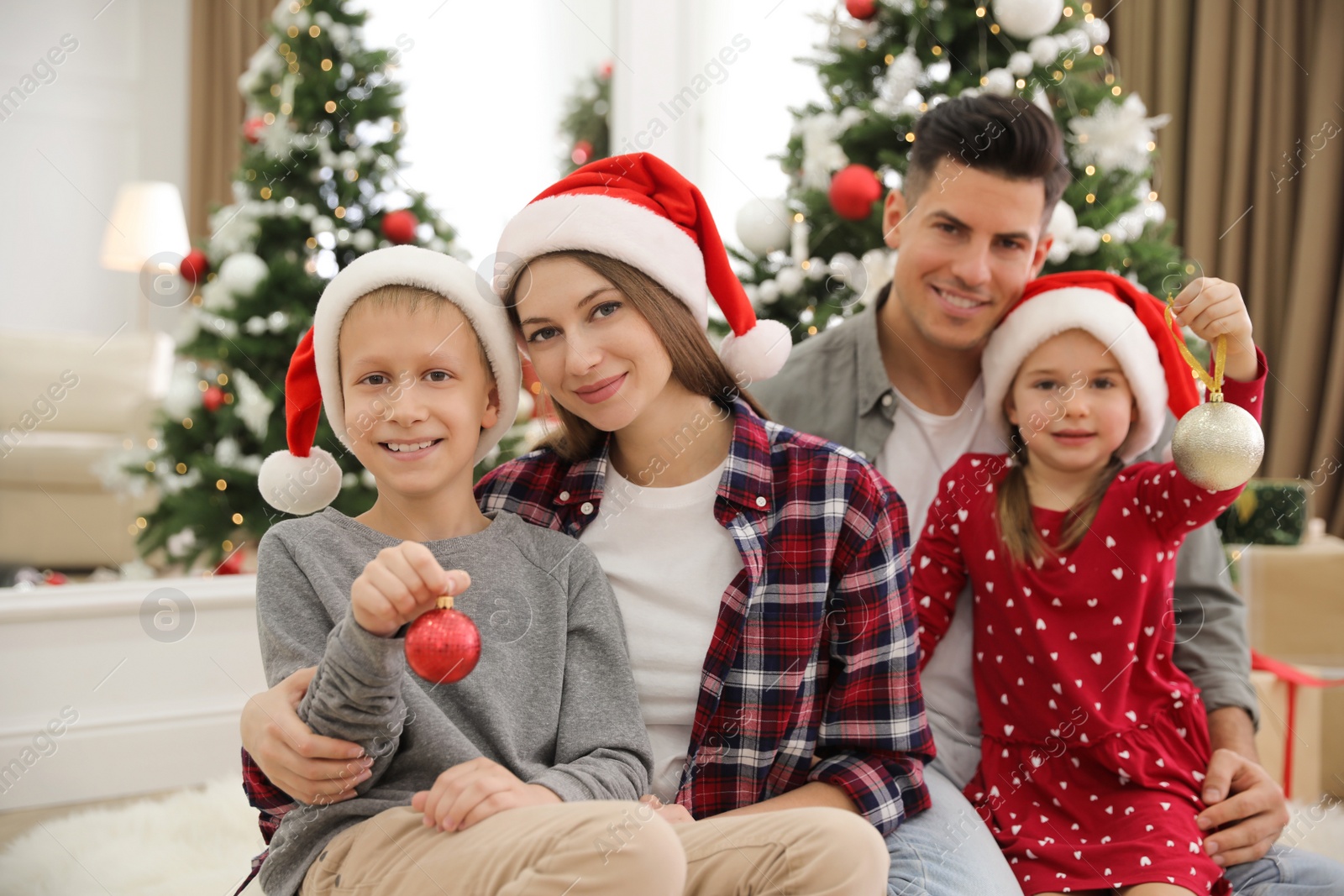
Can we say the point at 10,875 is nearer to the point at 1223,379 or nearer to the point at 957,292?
the point at 957,292

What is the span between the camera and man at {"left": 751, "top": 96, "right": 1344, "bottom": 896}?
4.63ft

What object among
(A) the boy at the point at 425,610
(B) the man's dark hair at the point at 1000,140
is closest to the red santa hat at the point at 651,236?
(A) the boy at the point at 425,610

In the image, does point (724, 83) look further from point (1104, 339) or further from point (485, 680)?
point (485, 680)

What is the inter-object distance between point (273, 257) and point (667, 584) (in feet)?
6.78

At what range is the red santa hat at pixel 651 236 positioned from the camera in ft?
4.18

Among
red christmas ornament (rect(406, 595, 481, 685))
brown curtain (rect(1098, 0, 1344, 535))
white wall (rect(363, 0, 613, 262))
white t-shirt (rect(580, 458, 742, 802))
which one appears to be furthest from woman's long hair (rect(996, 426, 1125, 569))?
brown curtain (rect(1098, 0, 1344, 535))

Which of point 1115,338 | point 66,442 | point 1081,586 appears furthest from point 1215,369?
point 66,442

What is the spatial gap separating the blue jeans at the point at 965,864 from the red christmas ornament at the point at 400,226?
2108 millimetres

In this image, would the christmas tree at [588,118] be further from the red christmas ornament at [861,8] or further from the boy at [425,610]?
Answer: the boy at [425,610]

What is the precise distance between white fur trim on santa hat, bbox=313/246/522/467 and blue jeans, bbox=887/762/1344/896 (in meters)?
0.73

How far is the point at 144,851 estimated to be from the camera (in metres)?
2.01

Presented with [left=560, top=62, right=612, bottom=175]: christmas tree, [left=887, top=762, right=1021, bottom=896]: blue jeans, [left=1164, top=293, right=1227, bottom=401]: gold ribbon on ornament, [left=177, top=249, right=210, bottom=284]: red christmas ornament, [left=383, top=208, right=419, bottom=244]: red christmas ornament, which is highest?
[left=560, top=62, right=612, bottom=175]: christmas tree

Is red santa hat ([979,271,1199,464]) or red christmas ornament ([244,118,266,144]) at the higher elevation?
red christmas ornament ([244,118,266,144])

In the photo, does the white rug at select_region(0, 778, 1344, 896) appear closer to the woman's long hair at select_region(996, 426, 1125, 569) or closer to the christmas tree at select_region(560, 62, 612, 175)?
the woman's long hair at select_region(996, 426, 1125, 569)
